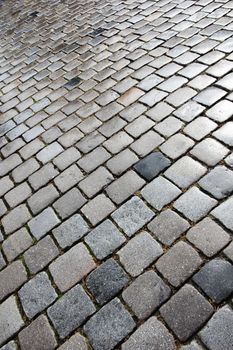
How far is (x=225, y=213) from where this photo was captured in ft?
7.89

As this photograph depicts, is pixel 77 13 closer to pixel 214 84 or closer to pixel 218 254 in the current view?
pixel 214 84

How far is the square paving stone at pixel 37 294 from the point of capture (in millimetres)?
2355

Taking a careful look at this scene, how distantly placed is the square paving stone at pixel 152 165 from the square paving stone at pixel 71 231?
2.15 ft

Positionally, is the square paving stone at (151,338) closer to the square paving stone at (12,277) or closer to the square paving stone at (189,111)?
the square paving stone at (12,277)

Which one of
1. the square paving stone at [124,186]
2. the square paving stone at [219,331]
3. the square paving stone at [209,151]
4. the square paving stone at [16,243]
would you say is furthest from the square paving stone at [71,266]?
the square paving stone at [209,151]

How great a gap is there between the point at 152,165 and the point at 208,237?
0.87 meters

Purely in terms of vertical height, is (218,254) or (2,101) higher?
(2,101)

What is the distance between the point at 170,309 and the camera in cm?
206

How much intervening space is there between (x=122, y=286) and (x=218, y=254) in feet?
2.19

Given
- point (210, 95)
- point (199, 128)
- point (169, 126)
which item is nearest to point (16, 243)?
point (169, 126)

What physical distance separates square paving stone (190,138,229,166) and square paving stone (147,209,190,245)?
0.58 meters

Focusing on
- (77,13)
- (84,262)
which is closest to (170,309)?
(84,262)

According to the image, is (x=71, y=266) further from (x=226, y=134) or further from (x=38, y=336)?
(x=226, y=134)

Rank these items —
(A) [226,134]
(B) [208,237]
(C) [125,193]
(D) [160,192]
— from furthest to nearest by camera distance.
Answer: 1. (A) [226,134]
2. (C) [125,193]
3. (D) [160,192]
4. (B) [208,237]
